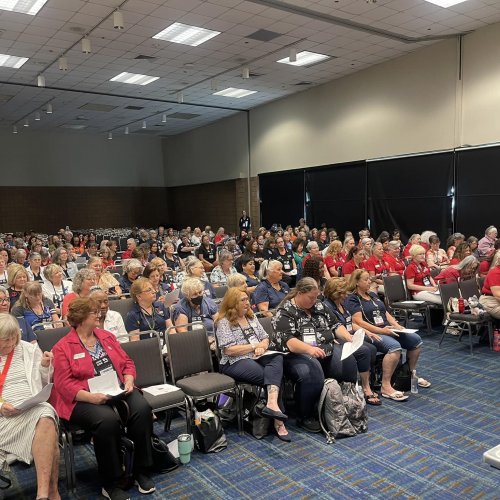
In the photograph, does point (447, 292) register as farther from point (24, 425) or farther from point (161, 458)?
point (24, 425)

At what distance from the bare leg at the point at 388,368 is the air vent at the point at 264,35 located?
24.9ft

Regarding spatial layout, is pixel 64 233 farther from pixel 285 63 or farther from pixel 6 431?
pixel 6 431

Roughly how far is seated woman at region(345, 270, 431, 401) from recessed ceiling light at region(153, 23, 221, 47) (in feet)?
22.9

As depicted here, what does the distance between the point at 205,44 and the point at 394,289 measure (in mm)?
6883

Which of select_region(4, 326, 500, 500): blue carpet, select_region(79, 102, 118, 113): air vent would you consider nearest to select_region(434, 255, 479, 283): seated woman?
select_region(4, 326, 500, 500): blue carpet

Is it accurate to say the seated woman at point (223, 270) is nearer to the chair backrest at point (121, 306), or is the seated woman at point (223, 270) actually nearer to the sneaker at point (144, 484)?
the chair backrest at point (121, 306)

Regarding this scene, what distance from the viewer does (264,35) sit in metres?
9.77

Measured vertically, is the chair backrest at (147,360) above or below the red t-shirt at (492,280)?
below

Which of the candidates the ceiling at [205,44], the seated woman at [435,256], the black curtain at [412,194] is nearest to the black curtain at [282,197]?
the ceiling at [205,44]

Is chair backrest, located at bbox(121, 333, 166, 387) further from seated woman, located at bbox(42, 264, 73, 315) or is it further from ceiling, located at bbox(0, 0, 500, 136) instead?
ceiling, located at bbox(0, 0, 500, 136)

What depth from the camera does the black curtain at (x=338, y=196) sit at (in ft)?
43.9

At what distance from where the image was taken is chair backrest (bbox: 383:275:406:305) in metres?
6.51

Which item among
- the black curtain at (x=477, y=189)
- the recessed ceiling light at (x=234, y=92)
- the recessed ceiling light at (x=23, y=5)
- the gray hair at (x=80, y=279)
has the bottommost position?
the gray hair at (x=80, y=279)

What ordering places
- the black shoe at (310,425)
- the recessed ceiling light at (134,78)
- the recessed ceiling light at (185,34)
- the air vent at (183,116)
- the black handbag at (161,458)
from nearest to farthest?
the black handbag at (161,458) → the black shoe at (310,425) → the recessed ceiling light at (185,34) → the recessed ceiling light at (134,78) → the air vent at (183,116)
